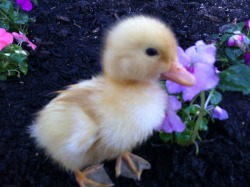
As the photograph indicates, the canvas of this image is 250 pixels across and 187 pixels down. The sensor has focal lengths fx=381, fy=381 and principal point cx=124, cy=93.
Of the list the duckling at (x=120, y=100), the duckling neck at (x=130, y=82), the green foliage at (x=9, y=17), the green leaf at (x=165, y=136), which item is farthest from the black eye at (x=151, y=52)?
the green foliage at (x=9, y=17)

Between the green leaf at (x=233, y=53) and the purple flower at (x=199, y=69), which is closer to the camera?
the purple flower at (x=199, y=69)

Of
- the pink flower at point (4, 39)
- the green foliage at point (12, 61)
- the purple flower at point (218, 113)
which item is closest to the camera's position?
the purple flower at point (218, 113)

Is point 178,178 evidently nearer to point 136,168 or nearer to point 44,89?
point 136,168

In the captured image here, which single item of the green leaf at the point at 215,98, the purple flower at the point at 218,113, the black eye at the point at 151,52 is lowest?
the purple flower at the point at 218,113

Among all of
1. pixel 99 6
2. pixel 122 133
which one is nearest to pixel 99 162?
pixel 122 133

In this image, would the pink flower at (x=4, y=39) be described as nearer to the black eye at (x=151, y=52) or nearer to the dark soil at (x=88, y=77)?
the dark soil at (x=88, y=77)

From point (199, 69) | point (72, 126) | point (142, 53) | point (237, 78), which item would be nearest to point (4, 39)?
point (72, 126)

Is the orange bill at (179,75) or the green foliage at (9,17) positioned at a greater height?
the orange bill at (179,75)
